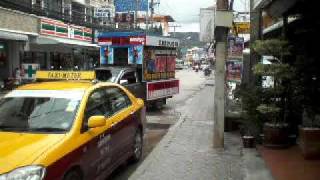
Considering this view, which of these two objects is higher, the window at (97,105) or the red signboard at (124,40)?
the red signboard at (124,40)

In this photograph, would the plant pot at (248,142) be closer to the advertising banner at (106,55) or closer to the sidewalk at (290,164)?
the sidewalk at (290,164)

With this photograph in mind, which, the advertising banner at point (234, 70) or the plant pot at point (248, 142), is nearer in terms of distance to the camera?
the plant pot at point (248, 142)

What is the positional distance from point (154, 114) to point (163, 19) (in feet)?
231

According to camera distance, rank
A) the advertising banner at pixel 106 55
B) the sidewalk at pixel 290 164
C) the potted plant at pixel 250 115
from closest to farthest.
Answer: the sidewalk at pixel 290 164, the potted plant at pixel 250 115, the advertising banner at pixel 106 55

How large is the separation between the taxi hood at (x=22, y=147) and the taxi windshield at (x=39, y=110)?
278 millimetres

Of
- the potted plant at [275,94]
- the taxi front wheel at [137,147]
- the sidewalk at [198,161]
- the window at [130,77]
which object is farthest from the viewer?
the window at [130,77]

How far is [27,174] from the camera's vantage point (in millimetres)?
5410

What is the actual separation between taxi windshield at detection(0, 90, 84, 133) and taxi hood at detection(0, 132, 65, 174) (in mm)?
278

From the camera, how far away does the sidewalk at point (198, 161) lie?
8312 millimetres

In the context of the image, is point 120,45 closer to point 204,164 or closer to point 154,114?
point 154,114

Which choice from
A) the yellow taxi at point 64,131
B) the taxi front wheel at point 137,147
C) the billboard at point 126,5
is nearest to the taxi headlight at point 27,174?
the yellow taxi at point 64,131

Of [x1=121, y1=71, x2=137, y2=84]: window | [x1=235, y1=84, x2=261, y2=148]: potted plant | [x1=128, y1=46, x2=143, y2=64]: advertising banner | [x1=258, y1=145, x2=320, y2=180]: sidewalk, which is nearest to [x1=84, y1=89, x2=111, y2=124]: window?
[x1=258, y1=145, x2=320, y2=180]: sidewalk

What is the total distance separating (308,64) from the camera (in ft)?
29.3

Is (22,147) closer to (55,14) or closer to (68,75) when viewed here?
(68,75)
